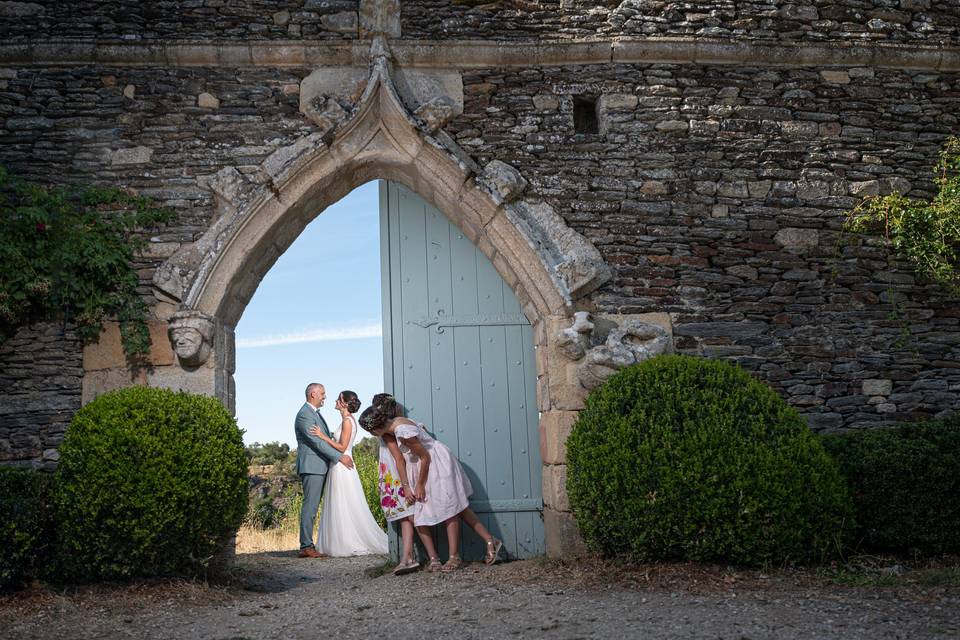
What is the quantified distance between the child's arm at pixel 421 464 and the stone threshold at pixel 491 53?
8.31ft

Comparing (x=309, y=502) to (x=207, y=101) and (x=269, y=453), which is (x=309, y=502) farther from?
(x=269, y=453)

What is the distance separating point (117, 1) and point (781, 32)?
451cm

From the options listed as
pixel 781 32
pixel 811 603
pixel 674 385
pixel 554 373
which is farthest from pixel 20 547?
pixel 781 32

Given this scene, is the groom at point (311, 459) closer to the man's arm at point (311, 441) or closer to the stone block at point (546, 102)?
the man's arm at point (311, 441)

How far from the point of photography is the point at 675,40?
570 cm

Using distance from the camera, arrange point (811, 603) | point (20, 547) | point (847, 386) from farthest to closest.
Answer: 1. point (847, 386)
2. point (20, 547)
3. point (811, 603)

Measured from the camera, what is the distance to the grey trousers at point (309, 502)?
A: 22.2ft

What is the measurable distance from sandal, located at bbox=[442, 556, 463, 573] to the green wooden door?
1.18 feet

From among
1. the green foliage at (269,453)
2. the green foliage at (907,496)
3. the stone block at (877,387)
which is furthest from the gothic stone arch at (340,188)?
the green foliage at (269,453)

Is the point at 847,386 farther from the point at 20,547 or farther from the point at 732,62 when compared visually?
the point at 20,547

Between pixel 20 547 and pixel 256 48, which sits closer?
pixel 20 547

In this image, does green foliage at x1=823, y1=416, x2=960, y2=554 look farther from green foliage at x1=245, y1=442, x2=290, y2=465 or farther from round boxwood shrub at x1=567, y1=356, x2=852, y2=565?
green foliage at x1=245, y1=442, x2=290, y2=465

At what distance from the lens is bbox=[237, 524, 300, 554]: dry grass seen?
796cm

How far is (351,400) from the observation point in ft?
22.3
